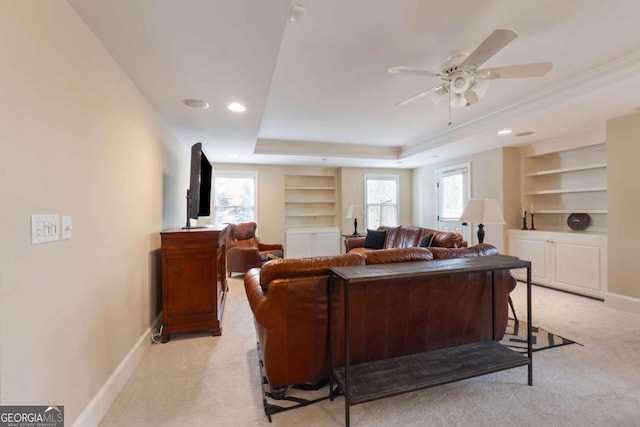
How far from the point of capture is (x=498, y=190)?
15.7ft

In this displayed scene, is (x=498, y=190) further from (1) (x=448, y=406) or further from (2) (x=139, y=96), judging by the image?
(2) (x=139, y=96)

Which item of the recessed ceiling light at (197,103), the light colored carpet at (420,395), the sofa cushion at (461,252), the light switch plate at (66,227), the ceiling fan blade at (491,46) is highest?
the ceiling fan blade at (491,46)

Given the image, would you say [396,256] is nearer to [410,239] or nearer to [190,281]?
[190,281]

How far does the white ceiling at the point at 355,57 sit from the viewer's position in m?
1.56

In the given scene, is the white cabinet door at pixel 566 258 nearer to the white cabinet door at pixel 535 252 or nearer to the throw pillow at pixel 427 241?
the white cabinet door at pixel 535 252

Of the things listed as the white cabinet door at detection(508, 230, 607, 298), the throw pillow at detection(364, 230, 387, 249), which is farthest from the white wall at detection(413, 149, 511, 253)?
the throw pillow at detection(364, 230, 387, 249)

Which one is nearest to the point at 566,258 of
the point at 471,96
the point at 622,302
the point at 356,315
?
the point at 622,302

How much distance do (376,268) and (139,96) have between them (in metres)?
2.34

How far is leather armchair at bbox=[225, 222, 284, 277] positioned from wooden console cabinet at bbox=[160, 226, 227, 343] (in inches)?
64.4

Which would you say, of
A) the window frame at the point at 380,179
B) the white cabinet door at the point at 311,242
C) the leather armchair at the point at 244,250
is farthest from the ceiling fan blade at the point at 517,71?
the white cabinet door at the point at 311,242

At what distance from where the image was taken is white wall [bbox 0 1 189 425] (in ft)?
3.40

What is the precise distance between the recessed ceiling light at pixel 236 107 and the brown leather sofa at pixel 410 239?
2824 mm

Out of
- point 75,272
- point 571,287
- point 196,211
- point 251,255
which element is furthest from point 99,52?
point 571,287

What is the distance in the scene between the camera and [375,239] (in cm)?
516
